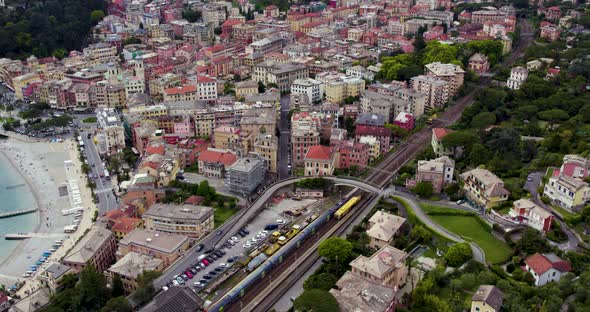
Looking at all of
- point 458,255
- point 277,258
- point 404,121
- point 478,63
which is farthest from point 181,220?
point 478,63

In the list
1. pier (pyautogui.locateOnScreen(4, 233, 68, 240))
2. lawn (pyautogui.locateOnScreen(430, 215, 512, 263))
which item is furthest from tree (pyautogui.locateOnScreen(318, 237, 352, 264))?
pier (pyautogui.locateOnScreen(4, 233, 68, 240))

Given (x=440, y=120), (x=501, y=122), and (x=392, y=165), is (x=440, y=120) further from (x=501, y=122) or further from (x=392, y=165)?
(x=392, y=165)

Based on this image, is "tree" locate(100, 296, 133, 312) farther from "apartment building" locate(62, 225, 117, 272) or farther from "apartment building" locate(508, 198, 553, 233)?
"apartment building" locate(508, 198, 553, 233)

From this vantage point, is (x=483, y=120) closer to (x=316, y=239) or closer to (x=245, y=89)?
(x=316, y=239)

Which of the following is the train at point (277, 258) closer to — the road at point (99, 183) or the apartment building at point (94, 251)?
the apartment building at point (94, 251)

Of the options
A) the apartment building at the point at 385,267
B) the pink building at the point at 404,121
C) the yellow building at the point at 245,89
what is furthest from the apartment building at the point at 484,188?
the yellow building at the point at 245,89

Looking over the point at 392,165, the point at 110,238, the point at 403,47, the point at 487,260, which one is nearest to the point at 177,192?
the point at 110,238
